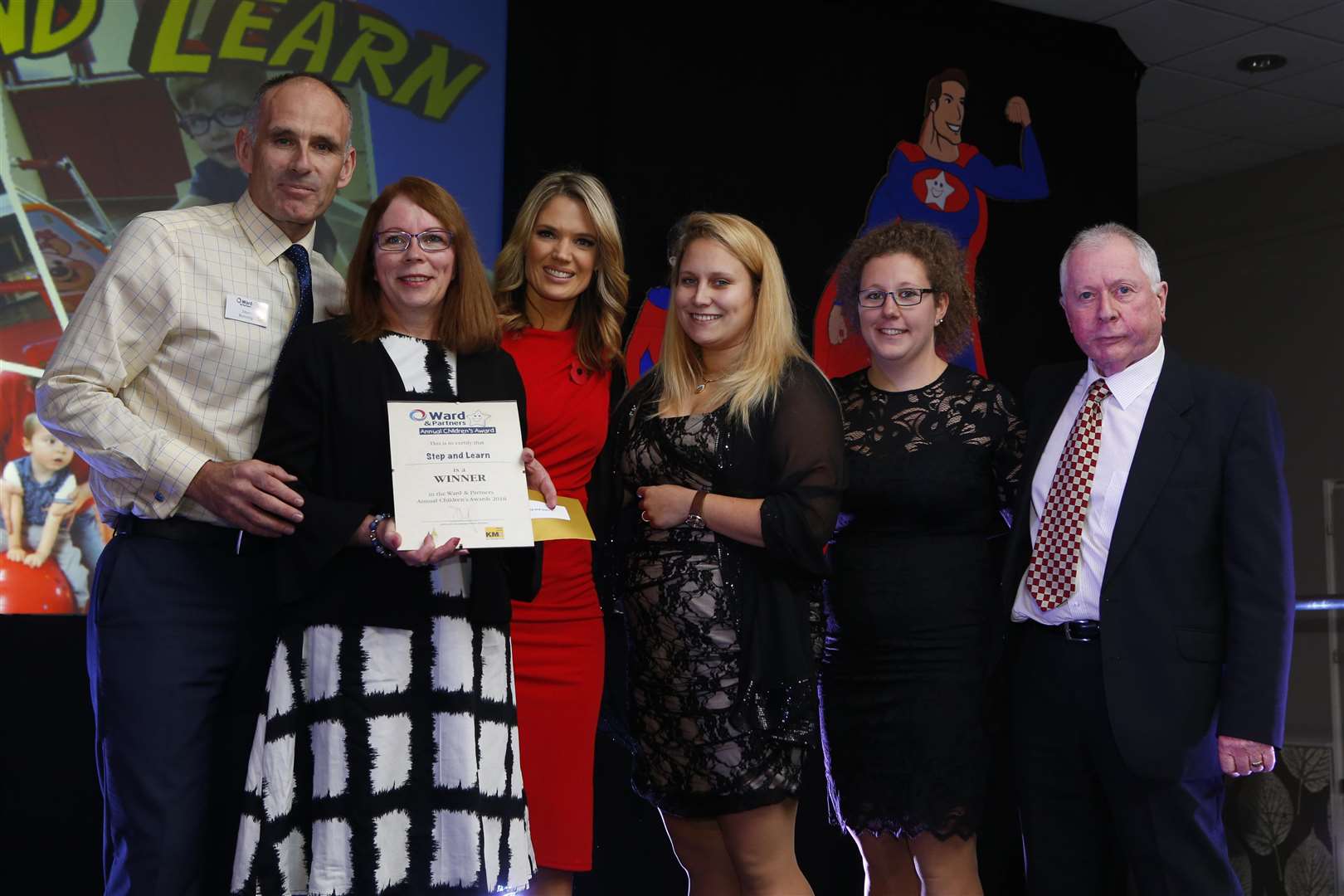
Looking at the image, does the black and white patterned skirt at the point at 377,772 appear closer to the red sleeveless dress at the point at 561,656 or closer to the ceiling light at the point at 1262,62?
A: the red sleeveless dress at the point at 561,656

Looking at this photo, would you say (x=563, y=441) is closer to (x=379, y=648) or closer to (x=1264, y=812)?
(x=379, y=648)

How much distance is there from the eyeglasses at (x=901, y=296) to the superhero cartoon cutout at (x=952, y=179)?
7.55 feet

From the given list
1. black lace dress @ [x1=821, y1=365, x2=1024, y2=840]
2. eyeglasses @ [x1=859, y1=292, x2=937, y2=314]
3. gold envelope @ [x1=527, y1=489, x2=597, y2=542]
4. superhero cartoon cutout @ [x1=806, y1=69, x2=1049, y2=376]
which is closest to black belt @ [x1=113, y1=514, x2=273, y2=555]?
gold envelope @ [x1=527, y1=489, x2=597, y2=542]

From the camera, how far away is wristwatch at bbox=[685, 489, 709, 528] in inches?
102

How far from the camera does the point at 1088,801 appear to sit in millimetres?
2686

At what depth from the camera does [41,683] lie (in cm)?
365

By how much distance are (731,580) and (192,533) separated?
1.10 meters

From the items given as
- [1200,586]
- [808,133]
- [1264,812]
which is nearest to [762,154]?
[808,133]

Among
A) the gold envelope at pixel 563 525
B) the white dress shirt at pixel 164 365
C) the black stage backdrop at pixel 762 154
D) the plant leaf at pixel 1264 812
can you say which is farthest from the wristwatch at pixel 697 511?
the plant leaf at pixel 1264 812

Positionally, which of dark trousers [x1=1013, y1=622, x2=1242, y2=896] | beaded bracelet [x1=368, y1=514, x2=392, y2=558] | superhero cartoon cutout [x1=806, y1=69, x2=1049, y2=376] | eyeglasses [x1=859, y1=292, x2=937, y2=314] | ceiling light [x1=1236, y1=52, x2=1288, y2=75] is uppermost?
ceiling light [x1=1236, y1=52, x2=1288, y2=75]

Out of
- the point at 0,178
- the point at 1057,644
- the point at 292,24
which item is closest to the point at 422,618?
the point at 1057,644

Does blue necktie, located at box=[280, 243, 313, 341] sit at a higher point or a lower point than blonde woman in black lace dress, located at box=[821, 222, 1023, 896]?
higher

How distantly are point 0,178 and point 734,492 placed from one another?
258 centimetres

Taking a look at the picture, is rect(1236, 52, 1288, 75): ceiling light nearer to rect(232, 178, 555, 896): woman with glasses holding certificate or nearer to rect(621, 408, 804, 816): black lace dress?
rect(621, 408, 804, 816): black lace dress
